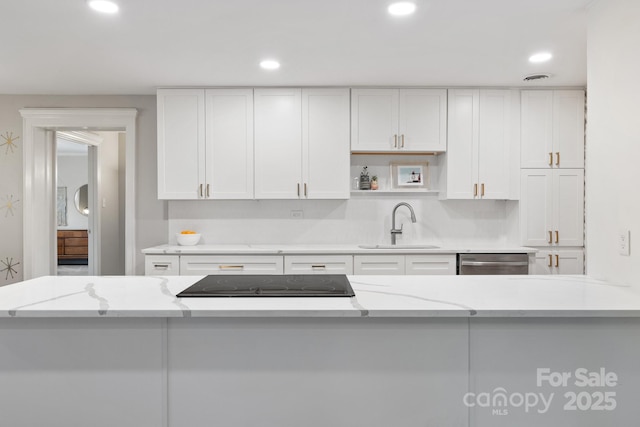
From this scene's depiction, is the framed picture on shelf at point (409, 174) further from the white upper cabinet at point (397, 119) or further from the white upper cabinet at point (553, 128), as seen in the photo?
the white upper cabinet at point (553, 128)

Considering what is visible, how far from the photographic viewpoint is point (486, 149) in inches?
158

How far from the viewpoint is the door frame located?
13.9 feet

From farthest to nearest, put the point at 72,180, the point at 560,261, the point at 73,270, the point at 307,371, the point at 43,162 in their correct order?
the point at 72,180, the point at 73,270, the point at 43,162, the point at 560,261, the point at 307,371

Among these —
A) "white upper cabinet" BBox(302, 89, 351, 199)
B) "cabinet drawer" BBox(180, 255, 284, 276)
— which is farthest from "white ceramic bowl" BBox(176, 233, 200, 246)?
"white upper cabinet" BBox(302, 89, 351, 199)

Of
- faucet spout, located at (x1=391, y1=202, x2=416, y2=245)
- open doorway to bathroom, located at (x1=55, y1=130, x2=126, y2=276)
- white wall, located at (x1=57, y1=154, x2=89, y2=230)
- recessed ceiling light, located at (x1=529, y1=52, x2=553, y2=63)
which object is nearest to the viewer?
recessed ceiling light, located at (x1=529, y1=52, x2=553, y2=63)

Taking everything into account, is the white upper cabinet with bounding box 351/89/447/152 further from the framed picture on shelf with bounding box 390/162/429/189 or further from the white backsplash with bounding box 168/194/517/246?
the white backsplash with bounding box 168/194/517/246

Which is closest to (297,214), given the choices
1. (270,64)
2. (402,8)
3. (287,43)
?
(270,64)

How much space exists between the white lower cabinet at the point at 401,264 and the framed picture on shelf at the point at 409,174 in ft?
2.83

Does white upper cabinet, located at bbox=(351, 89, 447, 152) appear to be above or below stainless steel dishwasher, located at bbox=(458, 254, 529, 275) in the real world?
above

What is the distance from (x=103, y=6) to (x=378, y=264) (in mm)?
2707

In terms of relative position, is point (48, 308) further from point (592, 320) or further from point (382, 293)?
point (592, 320)

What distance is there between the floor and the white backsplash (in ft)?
15.8

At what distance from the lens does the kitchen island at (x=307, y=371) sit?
159cm

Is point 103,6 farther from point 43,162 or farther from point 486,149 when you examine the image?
point 486,149
